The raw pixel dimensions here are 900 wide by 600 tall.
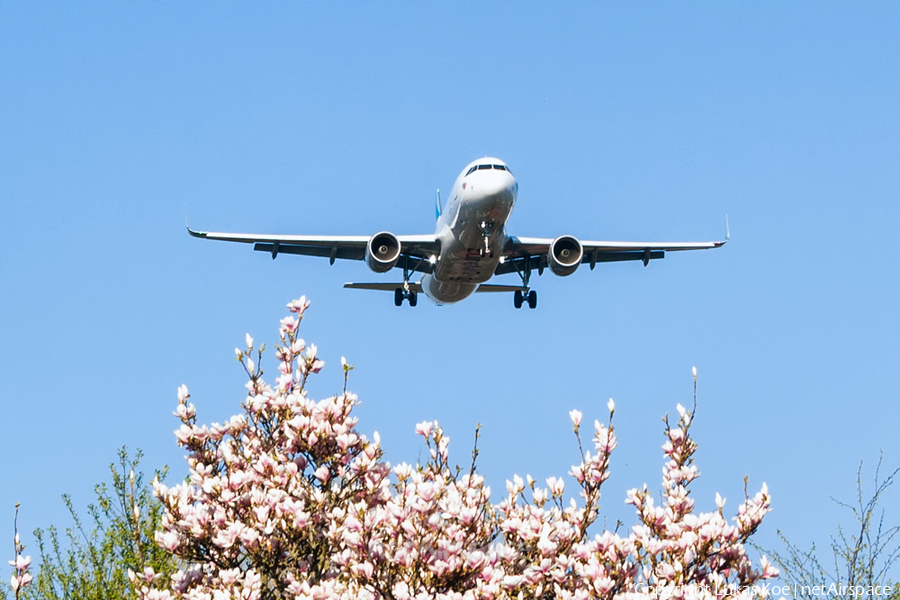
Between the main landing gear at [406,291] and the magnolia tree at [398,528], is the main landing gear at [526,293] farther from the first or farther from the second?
the magnolia tree at [398,528]

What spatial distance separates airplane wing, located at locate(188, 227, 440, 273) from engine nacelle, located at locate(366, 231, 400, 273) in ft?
2.14

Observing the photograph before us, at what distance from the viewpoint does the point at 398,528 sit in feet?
18.9

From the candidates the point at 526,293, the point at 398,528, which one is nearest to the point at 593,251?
the point at 526,293

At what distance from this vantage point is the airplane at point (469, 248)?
24406 millimetres

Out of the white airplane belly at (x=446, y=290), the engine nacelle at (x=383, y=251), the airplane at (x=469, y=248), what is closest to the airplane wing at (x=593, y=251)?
the airplane at (x=469, y=248)

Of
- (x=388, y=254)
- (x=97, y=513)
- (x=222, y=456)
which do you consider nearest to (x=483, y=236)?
(x=388, y=254)

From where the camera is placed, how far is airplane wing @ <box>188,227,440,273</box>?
2748 cm

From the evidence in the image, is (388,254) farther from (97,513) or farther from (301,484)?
(301,484)

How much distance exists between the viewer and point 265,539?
20.3 feet

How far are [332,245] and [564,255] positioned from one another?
6.54m

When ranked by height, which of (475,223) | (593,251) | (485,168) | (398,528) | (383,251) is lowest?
(398,528)

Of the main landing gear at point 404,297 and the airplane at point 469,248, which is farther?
the main landing gear at point 404,297

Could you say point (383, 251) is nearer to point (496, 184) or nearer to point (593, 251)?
point (496, 184)

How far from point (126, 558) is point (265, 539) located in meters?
6.40
